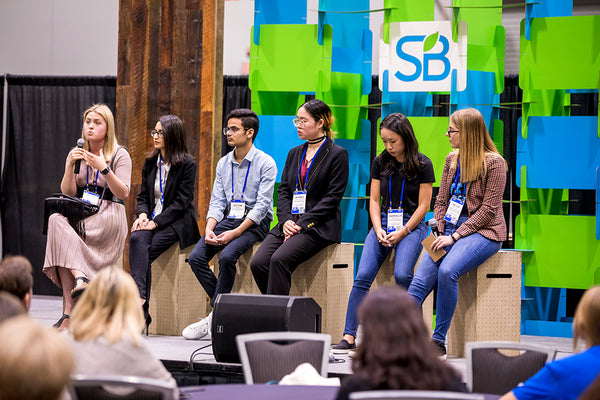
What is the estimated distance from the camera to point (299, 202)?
14.8ft

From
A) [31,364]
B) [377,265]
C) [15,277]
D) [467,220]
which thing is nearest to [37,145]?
[377,265]

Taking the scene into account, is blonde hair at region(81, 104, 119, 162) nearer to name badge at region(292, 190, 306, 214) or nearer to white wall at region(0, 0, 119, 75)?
name badge at region(292, 190, 306, 214)

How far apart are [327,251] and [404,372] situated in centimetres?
280

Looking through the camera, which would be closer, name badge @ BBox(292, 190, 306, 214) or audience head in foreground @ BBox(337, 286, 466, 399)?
audience head in foreground @ BBox(337, 286, 466, 399)

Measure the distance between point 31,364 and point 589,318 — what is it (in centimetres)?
142

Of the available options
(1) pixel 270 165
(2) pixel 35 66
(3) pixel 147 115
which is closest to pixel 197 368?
(1) pixel 270 165

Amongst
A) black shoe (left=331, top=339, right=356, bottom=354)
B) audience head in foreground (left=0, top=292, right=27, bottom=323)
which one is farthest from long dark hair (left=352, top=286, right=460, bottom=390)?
black shoe (left=331, top=339, right=356, bottom=354)

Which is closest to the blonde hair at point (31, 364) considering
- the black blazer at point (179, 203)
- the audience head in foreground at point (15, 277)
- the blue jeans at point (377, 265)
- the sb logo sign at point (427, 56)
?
the audience head in foreground at point (15, 277)

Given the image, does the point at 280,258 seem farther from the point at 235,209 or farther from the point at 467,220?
the point at 467,220

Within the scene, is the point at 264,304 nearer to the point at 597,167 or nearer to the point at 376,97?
the point at 597,167

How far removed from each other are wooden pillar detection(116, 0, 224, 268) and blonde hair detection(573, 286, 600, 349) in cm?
402

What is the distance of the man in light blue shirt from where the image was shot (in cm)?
464

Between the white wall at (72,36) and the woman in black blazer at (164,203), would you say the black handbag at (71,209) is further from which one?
the white wall at (72,36)

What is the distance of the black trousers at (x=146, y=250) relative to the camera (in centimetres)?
467
